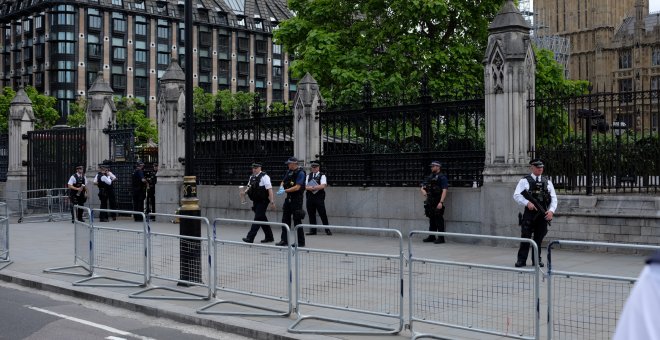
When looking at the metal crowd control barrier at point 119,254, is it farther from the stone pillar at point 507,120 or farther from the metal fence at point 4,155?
the metal fence at point 4,155

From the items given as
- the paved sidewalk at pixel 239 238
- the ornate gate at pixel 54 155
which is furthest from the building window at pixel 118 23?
the paved sidewalk at pixel 239 238

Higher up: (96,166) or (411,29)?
(411,29)

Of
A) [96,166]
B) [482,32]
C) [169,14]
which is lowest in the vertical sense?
[96,166]

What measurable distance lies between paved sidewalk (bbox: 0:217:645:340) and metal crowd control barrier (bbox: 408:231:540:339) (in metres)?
0.14

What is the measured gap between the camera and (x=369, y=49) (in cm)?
2761

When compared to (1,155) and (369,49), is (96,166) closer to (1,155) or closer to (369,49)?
(1,155)

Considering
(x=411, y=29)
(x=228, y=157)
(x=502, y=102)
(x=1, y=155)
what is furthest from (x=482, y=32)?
(x=1, y=155)

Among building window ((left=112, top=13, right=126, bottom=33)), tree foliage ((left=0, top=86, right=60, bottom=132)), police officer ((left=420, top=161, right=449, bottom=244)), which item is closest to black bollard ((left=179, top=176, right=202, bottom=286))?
police officer ((left=420, top=161, right=449, bottom=244))

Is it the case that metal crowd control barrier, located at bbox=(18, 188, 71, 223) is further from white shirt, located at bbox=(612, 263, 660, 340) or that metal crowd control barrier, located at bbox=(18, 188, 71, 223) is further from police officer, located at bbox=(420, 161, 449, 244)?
white shirt, located at bbox=(612, 263, 660, 340)

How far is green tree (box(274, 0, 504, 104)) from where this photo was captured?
85.0 ft

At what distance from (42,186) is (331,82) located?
1160 centimetres

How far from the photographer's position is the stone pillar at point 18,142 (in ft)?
92.3

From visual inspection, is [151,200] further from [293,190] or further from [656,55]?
[656,55]

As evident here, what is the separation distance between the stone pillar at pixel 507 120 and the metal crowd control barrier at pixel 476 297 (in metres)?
7.01
